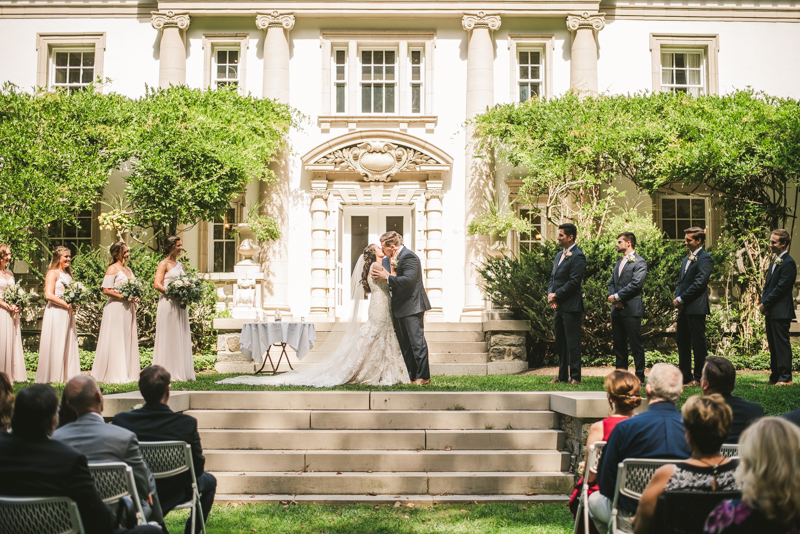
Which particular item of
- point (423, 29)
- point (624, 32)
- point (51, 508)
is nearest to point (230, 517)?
point (51, 508)

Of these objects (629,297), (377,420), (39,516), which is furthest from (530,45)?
(39,516)

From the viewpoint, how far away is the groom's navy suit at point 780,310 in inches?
367

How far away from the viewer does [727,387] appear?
4.44 metres

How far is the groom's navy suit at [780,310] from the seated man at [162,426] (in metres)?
7.69

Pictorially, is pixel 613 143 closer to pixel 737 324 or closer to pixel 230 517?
pixel 737 324

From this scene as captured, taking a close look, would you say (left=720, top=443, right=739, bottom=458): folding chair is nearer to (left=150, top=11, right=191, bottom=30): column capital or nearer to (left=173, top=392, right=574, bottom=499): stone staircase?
(left=173, top=392, right=574, bottom=499): stone staircase

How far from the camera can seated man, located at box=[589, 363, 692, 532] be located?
405 cm

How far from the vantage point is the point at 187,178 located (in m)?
15.7

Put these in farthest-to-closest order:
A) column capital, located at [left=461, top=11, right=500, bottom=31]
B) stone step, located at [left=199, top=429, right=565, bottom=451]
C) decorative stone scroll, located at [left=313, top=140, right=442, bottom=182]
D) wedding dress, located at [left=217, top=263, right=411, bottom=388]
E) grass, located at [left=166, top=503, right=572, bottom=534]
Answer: column capital, located at [left=461, top=11, right=500, bottom=31] → decorative stone scroll, located at [left=313, top=140, right=442, bottom=182] → wedding dress, located at [left=217, top=263, right=411, bottom=388] → stone step, located at [left=199, top=429, right=565, bottom=451] → grass, located at [left=166, top=503, right=572, bottom=534]

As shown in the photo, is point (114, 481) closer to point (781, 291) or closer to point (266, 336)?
point (266, 336)

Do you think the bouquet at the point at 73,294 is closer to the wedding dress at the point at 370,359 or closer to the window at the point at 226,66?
the wedding dress at the point at 370,359

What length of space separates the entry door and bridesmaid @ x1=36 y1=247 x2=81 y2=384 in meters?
8.35

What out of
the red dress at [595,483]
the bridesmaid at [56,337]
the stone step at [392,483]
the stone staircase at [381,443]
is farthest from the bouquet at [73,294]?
the red dress at [595,483]

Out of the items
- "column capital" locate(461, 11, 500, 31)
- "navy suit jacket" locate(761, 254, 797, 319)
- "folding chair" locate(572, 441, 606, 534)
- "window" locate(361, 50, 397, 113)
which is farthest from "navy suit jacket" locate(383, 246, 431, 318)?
"column capital" locate(461, 11, 500, 31)
